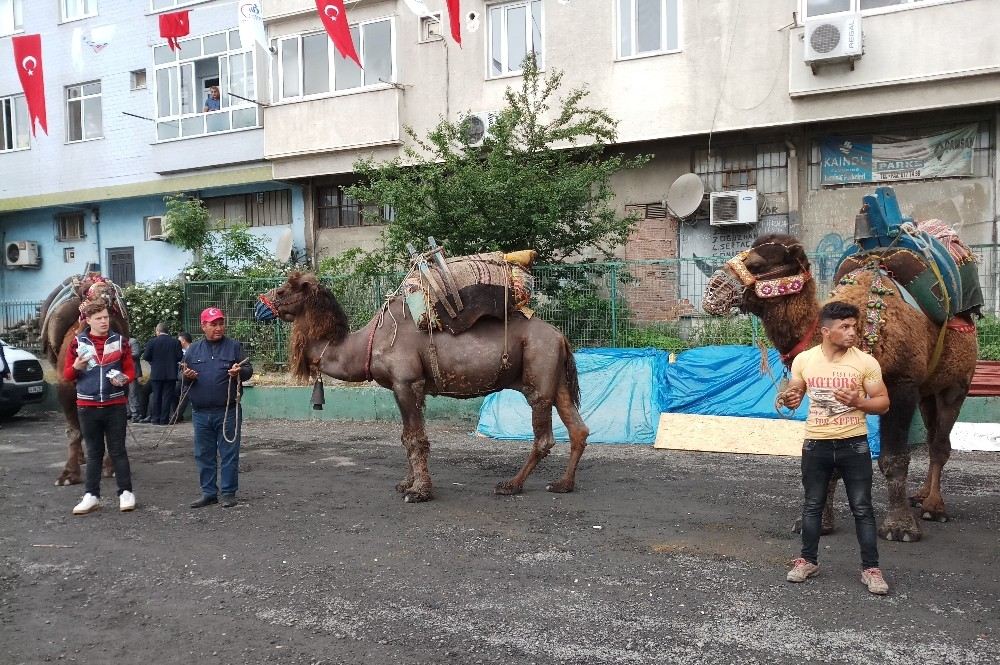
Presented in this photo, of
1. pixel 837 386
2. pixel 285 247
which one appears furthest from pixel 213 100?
pixel 837 386

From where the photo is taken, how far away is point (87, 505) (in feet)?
23.7

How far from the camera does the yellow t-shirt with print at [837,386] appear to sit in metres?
4.66

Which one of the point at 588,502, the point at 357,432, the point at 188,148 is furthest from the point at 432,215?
the point at 188,148

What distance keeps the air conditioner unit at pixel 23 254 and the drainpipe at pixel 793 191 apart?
67.7 ft

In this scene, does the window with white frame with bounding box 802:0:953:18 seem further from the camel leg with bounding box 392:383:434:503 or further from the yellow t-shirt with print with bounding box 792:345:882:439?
the yellow t-shirt with print with bounding box 792:345:882:439

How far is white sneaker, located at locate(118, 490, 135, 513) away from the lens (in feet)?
23.6

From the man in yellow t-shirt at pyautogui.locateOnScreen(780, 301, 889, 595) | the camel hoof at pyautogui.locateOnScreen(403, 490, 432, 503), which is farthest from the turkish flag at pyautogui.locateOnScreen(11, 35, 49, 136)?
the man in yellow t-shirt at pyautogui.locateOnScreen(780, 301, 889, 595)

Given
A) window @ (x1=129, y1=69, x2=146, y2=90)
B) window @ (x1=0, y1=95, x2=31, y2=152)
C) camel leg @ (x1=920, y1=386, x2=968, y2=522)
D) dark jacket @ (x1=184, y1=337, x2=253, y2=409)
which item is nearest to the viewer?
camel leg @ (x1=920, y1=386, x2=968, y2=522)

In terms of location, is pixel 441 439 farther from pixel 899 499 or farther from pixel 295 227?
pixel 295 227

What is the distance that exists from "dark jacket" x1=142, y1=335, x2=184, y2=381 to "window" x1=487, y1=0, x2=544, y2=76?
8.23 metres

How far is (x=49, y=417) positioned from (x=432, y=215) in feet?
28.5

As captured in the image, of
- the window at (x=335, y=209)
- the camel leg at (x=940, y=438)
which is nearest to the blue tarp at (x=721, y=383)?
the camel leg at (x=940, y=438)

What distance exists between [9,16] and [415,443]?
23.8 meters

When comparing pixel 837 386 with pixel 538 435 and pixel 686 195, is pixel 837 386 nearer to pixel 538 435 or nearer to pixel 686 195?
pixel 538 435
